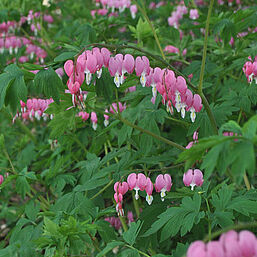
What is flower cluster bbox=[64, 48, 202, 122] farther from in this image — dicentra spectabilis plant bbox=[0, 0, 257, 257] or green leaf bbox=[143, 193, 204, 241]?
green leaf bbox=[143, 193, 204, 241]

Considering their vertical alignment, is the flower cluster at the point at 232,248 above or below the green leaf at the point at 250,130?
below

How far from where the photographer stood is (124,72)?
1.82 m

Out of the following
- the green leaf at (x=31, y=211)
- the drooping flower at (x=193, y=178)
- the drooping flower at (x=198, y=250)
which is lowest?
the green leaf at (x=31, y=211)

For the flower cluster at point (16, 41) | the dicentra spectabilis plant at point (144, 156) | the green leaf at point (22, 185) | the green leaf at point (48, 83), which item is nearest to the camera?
the dicentra spectabilis plant at point (144, 156)

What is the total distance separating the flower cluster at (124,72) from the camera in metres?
1.72

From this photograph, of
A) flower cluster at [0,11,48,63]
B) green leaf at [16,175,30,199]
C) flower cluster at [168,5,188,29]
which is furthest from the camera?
flower cluster at [0,11,48,63]

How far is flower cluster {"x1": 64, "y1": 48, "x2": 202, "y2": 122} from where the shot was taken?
1721mm

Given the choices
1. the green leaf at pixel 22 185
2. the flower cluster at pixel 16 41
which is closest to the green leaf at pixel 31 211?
the green leaf at pixel 22 185

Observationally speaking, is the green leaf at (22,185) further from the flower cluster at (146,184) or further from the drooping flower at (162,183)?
the drooping flower at (162,183)

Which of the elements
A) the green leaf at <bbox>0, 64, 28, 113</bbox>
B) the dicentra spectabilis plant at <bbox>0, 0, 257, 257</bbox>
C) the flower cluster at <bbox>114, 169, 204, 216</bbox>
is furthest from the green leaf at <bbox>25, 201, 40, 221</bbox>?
the green leaf at <bbox>0, 64, 28, 113</bbox>

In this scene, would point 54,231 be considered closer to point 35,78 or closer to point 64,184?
point 35,78

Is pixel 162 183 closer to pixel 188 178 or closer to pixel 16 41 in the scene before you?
pixel 188 178

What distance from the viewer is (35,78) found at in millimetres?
1791

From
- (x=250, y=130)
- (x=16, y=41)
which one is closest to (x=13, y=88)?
(x=250, y=130)
